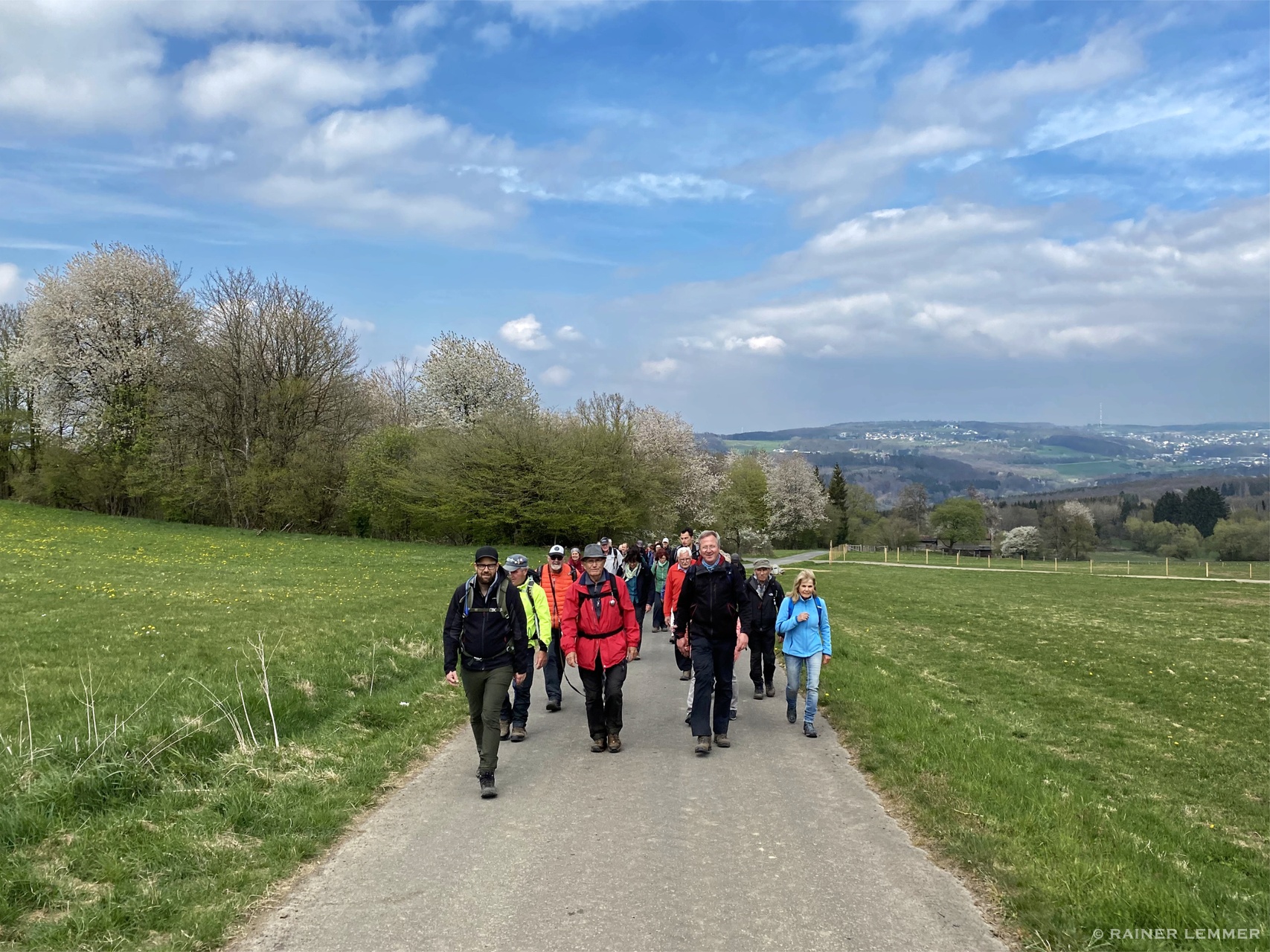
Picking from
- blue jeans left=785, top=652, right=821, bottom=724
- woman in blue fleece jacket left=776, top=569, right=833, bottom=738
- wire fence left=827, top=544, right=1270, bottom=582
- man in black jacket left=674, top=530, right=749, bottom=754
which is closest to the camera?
man in black jacket left=674, top=530, right=749, bottom=754

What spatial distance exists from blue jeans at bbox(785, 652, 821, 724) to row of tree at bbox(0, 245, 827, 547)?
113 ft

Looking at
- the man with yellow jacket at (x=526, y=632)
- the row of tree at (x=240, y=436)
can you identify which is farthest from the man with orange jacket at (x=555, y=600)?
the row of tree at (x=240, y=436)

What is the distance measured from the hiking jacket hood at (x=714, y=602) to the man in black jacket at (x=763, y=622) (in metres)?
1.84

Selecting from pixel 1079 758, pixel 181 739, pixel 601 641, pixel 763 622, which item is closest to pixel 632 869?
pixel 601 641

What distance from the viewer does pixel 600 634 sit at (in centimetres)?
853

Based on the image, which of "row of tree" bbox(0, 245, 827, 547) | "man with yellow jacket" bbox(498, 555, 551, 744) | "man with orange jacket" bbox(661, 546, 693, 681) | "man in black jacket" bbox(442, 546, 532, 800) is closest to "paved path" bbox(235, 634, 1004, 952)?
"man in black jacket" bbox(442, 546, 532, 800)

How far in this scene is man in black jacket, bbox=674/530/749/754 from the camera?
28.3ft

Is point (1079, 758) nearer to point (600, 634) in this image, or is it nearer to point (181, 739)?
point (600, 634)

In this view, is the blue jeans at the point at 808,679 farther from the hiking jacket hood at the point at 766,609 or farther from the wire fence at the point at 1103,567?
the wire fence at the point at 1103,567

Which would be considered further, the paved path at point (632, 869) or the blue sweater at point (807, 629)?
the blue sweater at point (807, 629)

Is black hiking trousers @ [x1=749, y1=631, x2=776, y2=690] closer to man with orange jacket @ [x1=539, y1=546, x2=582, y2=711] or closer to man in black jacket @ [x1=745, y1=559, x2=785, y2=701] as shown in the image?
man in black jacket @ [x1=745, y1=559, x2=785, y2=701]

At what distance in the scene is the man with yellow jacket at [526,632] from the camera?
8.56 meters

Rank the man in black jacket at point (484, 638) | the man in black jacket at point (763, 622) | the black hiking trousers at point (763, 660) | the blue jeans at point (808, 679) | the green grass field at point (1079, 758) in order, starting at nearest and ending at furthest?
1. the green grass field at point (1079, 758)
2. the man in black jacket at point (484, 638)
3. the blue jeans at point (808, 679)
4. the man in black jacket at point (763, 622)
5. the black hiking trousers at point (763, 660)

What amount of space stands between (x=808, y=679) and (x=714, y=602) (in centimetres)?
180
